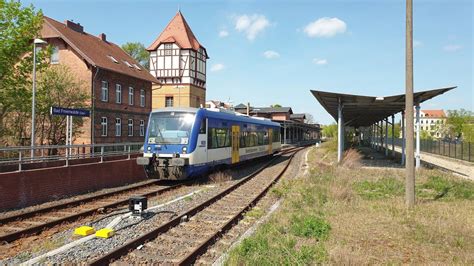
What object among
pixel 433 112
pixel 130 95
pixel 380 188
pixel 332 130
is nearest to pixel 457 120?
pixel 332 130

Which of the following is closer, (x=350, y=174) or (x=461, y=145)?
(x=350, y=174)

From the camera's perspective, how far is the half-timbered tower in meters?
45.0

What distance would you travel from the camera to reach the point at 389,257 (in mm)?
5824

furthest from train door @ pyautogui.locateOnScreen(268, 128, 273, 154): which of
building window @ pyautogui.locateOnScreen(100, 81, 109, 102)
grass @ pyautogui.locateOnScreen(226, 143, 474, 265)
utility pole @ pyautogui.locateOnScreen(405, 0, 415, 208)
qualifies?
utility pole @ pyautogui.locateOnScreen(405, 0, 415, 208)

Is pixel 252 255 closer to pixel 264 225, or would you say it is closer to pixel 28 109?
pixel 264 225

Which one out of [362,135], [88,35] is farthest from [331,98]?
[362,135]

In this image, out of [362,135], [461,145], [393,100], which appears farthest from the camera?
[362,135]

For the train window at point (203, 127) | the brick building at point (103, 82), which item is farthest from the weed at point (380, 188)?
the brick building at point (103, 82)

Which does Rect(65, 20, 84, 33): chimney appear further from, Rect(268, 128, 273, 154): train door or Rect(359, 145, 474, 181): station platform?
Rect(359, 145, 474, 181): station platform

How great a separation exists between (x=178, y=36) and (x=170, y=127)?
35168 mm

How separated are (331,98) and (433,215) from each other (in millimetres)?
12218

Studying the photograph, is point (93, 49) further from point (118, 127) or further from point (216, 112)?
point (216, 112)

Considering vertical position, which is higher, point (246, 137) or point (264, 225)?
point (246, 137)

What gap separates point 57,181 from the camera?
11.5 metres
